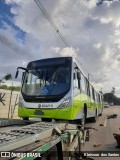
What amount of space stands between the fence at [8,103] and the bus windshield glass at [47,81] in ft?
31.2

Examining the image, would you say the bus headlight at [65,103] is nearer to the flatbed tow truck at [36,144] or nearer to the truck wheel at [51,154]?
the flatbed tow truck at [36,144]

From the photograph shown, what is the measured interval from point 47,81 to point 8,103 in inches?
441

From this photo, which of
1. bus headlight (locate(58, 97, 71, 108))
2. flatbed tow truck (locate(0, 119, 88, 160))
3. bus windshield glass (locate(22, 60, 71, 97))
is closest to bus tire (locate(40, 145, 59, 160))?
flatbed tow truck (locate(0, 119, 88, 160))

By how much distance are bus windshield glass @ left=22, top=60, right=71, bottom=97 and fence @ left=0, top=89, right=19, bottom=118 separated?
9506 millimetres

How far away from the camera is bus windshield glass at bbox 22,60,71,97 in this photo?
1160cm

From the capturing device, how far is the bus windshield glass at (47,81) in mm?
11602

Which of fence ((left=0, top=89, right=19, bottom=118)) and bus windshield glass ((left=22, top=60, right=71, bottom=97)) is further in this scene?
fence ((left=0, top=89, right=19, bottom=118))

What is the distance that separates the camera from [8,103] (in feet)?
72.9

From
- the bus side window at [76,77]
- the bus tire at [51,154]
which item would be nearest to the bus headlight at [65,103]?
the bus side window at [76,77]

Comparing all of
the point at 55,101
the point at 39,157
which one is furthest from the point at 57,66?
the point at 39,157

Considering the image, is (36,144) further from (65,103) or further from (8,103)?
(8,103)

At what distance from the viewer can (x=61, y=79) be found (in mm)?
11703

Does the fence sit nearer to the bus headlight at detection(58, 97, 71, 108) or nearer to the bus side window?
the bus side window

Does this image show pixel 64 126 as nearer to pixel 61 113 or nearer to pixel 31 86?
pixel 61 113
